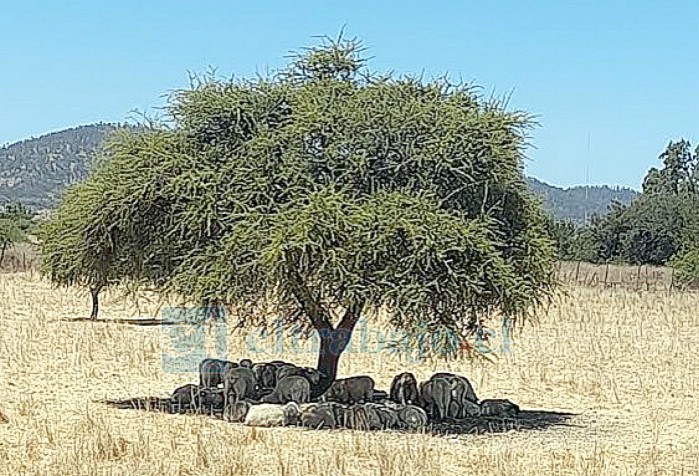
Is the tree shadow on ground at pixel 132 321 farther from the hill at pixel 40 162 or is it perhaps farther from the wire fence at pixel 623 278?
the hill at pixel 40 162

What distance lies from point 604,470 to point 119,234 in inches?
276

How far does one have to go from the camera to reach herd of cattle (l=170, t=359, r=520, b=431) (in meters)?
13.3

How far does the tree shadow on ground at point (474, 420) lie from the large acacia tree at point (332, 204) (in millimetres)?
1175

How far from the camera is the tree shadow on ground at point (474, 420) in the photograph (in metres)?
13.5

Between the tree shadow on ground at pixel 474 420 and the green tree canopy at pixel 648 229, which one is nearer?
the tree shadow on ground at pixel 474 420

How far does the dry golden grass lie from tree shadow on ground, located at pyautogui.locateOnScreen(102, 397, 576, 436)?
0.29m

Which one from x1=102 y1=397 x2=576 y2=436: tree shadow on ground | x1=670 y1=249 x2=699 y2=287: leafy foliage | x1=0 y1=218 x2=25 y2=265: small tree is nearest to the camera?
x1=102 y1=397 x2=576 y2=436: tree shadow on ground

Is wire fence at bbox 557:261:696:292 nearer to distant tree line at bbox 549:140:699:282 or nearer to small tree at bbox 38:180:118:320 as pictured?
distant tree line at bbox 549:140:699:282

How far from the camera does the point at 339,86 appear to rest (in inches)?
563

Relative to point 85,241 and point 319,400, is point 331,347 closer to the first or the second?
point 319,400

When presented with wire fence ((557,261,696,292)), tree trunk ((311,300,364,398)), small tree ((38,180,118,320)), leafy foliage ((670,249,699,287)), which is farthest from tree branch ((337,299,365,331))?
leafy foliage ((670,249,699,287))

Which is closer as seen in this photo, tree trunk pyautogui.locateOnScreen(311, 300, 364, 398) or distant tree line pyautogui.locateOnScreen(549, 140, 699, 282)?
tree trunk pyautogui.locateOnScreen(311, 300, 364, 398)

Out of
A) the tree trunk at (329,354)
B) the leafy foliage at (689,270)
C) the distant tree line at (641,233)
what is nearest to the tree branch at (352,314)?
the tree trunk at (329,354)

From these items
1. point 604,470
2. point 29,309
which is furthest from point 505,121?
point 29,309
